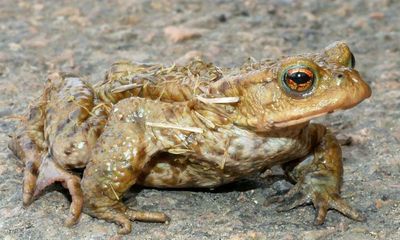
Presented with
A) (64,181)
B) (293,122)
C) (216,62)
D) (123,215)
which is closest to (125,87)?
(64,181)

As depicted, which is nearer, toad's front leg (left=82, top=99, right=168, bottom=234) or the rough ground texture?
toad's front leg (left=82, top=99, right=168, bottom=234)

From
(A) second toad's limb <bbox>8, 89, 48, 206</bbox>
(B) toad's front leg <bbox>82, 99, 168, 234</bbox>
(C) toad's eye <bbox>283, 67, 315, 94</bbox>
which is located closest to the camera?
(C) toad's eye <bbox>283, 67, 315, 94</bbox>

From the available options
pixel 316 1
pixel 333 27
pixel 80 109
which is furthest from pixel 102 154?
pixel 316 1

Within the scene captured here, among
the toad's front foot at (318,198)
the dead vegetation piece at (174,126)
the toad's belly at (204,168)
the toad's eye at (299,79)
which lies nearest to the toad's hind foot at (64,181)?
the toad's belly at (204,168)

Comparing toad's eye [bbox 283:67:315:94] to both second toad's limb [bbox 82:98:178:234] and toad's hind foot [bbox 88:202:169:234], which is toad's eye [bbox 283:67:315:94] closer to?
second toad's limb [bbox 82:98:178:234]

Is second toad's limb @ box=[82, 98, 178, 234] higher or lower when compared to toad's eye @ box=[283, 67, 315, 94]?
lower

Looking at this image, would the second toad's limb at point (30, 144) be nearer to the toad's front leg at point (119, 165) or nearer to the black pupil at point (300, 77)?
the toad's front leg at point (119, 165)

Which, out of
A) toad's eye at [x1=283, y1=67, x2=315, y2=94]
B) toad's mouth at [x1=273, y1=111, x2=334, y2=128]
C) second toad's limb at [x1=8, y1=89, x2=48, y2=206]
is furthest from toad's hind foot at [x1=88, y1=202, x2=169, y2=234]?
toad's eye at [x1=283, y1=67, x2=315, y2=94]

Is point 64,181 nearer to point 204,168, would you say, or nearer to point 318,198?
point 204,168
